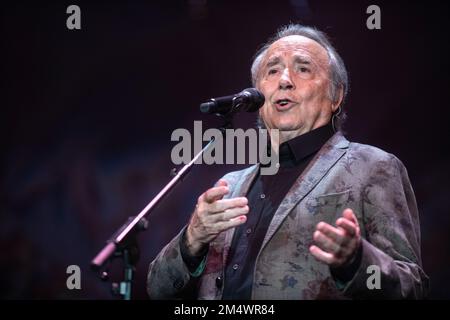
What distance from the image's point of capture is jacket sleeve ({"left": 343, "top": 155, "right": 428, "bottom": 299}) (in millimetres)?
1634

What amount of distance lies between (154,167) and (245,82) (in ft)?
2.71

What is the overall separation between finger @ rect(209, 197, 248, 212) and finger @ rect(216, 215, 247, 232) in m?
0.04

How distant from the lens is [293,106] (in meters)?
2.31

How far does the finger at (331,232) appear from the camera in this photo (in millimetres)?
1484

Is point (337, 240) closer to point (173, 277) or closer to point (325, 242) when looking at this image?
point (325, 242)

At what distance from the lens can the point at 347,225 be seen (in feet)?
4.86

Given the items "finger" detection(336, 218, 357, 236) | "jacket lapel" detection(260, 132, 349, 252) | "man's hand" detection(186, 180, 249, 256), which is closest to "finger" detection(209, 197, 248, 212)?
"man's hand" detection(186, 180, 249, 256)

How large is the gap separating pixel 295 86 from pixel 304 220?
2.28 ft

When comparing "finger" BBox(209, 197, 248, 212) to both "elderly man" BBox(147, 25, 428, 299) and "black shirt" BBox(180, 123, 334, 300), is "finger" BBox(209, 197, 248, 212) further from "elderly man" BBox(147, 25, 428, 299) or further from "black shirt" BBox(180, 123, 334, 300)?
"black shirt" BBox(180, 123, 334, 300)

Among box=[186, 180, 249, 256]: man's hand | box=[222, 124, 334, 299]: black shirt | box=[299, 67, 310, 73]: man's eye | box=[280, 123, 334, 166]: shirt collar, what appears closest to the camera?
box=[186, 180, 249, 256]: man's hand

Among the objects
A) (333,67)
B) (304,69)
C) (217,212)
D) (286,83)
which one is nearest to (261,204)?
(217,212)

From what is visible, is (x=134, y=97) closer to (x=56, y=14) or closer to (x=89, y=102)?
(x=89, y=102)

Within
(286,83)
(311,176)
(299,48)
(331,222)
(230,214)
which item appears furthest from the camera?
(299,48)

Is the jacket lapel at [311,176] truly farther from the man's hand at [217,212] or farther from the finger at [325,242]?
the finger at [325,242]
